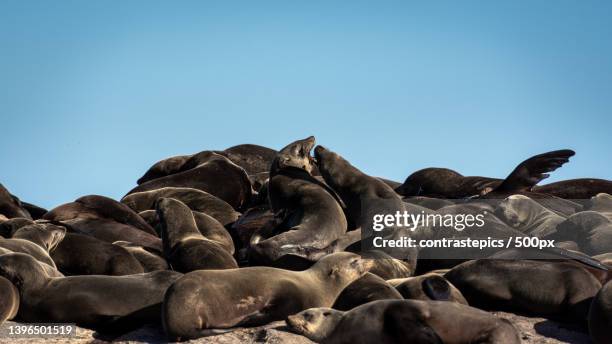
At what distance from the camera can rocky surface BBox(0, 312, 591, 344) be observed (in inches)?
322

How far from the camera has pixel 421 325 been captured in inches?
292

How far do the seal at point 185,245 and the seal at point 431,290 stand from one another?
65.5 inches

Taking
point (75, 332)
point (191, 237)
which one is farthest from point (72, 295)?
point (191, 237)

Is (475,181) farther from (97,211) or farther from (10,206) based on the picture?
(10,206)

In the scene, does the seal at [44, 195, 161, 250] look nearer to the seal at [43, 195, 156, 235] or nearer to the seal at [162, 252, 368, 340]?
the seal at [43, 195, 156, 235]

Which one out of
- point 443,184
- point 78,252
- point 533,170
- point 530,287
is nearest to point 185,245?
point 78,252

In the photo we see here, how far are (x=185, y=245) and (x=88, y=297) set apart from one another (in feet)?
6.00

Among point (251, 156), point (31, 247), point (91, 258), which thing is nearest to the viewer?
point (31, 247)

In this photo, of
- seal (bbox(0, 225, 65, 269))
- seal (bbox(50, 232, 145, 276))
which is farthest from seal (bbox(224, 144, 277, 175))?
seal (bbox(0, 225, 65, 269))

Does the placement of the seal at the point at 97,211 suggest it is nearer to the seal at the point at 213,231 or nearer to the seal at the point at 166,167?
the seal at the point at 213,231

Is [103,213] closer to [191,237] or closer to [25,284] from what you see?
[191,237]

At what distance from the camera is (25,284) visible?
9109 mm

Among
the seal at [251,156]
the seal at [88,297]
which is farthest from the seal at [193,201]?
the seal at [88,297]

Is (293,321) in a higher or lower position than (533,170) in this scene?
lower
